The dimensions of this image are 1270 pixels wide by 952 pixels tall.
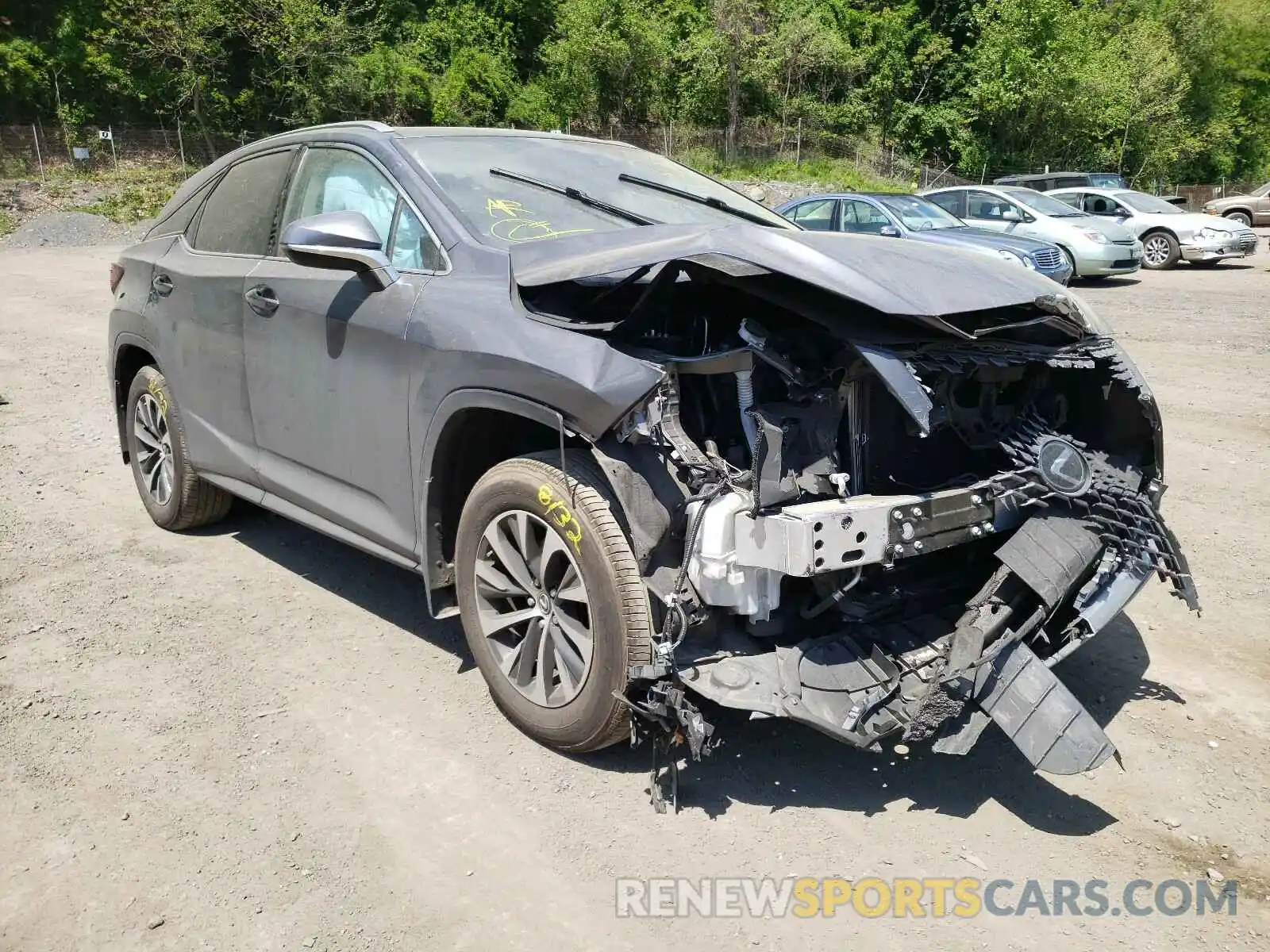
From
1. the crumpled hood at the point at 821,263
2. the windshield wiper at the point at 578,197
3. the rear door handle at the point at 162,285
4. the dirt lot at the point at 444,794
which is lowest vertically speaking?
the dirt lot at the point at 444,794

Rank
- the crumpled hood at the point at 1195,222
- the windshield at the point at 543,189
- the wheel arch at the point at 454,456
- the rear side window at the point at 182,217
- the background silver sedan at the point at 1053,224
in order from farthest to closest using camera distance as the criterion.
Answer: the crumpled hood at the point at 1195,222 → the background silver sedan at the point at 1053,224 → the rear side window at the point at 182,217 → the windshield at the point at 543,189 → the wheel arch at the point at 454,456

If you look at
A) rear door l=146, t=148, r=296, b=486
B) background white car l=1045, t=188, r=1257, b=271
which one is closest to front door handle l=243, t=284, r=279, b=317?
rear door l=146, t=148, r=296, b=486

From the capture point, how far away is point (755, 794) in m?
3.06

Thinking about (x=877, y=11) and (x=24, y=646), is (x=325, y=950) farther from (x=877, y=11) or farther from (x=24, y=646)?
(x=877, y=11)

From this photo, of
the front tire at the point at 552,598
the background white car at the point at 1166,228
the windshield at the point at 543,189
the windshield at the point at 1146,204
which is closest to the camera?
the front tire at the point at 552,598

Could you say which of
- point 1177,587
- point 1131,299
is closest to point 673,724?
point 1177,587

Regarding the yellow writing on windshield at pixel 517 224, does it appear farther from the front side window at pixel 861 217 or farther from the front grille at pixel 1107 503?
the front side window at pixel 861 217

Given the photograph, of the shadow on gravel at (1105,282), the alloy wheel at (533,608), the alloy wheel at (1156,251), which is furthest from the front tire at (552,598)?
the alloy wheel at (1156,251)

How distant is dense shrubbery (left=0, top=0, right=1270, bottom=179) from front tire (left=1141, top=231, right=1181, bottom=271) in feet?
70.2

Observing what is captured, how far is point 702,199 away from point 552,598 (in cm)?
209

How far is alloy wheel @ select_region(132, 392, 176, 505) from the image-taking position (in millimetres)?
5109

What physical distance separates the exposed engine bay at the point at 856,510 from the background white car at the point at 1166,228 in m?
17.6

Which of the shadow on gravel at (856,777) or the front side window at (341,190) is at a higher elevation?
the front side window at (341,190)

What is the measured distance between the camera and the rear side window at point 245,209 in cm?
432
